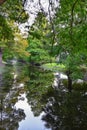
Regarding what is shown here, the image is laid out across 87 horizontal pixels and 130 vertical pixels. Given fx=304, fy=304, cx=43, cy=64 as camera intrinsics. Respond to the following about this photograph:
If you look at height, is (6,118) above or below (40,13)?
below

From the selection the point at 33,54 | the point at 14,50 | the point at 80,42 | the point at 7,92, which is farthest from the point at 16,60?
the point at 80,42

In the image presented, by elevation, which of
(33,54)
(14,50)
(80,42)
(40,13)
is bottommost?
(33,54)

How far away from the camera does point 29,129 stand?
42.6ft

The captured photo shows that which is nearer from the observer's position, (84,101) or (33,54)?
(84,101)

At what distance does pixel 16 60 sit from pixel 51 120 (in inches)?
3144

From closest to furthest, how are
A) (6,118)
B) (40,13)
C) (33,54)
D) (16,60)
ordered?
(40,13) < (6,118) < (33,54) < (16,60)

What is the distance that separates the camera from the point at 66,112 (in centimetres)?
1669

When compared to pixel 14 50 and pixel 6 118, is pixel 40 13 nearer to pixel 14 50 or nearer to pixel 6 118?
pixel 6 118

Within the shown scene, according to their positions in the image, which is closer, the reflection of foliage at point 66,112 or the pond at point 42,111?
the pond at point 42,111

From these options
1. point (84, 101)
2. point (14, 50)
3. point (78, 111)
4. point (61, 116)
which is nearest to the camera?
point (61, 116)

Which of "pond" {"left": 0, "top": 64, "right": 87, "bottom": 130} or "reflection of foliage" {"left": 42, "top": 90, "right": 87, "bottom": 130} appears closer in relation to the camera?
"pond" {"left": 0, "top": 64, "right": 87, "bottom": 130}

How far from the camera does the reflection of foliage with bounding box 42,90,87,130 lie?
13945 millimetres

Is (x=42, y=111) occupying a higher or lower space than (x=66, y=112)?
higher

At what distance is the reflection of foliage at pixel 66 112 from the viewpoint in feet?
45.8
